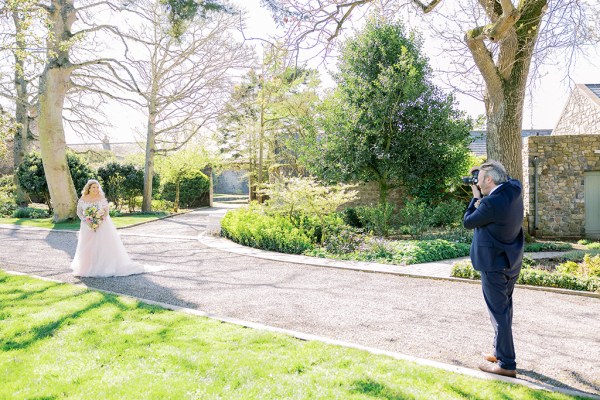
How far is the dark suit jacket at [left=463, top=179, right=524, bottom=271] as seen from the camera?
3.70 m

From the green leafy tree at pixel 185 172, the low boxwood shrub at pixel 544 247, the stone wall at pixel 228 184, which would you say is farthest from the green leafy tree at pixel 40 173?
the stone wall at pixel 228 184

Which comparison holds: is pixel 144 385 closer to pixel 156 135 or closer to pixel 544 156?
pixel 544 156

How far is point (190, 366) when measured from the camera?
3752 millimetres

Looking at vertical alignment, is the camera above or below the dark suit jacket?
above

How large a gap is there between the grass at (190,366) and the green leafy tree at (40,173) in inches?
670

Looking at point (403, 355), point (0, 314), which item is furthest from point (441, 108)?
point (0, 314)

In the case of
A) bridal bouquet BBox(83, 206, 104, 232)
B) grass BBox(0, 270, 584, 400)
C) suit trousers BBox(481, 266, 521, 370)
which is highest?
bridal bouquet BBox(83, 206, 104, 232)

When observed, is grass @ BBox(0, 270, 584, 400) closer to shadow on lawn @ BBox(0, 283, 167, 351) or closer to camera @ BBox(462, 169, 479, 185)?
shadow on lawn @ BBox(0, 283, 167, 351)

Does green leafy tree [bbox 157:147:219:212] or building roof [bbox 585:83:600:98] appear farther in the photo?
green leafy tree [bbox 157:147:219:212]

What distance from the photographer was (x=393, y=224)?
1627 cm

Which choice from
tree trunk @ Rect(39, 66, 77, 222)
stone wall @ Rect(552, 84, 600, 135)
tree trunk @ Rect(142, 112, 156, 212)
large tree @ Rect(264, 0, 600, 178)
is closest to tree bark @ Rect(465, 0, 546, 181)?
large tree @ Rect(264, 0, 600, 178)

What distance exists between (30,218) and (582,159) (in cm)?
2149

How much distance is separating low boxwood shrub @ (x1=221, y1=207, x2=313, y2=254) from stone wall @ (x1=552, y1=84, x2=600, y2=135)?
12.4 m

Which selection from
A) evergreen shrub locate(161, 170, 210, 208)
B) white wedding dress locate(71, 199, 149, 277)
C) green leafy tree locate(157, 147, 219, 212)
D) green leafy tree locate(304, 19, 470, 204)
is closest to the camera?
white wedding dress locate(71, 199, 149, 277)
